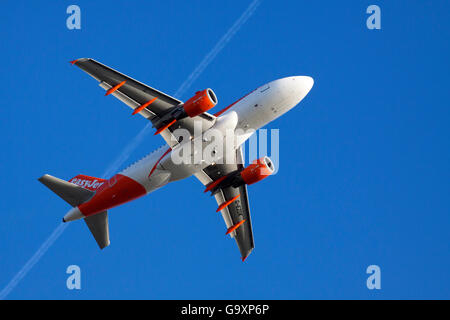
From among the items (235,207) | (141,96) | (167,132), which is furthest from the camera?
(235,207)

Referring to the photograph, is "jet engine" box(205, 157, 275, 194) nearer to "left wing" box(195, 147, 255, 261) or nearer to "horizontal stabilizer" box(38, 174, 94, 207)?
"left wing" box(195, 147, 255, 261)

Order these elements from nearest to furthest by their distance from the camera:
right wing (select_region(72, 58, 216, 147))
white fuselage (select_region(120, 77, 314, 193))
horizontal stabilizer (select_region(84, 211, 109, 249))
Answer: right wing (select_region(72, 58, 216, 147)), white fuselage (select_region(120, 77, 314, 193)), horizontal stabilizer (select_region(84, 211, 109, 249))

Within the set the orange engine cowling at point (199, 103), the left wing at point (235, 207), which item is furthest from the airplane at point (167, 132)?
the left wing at point (235, 207)

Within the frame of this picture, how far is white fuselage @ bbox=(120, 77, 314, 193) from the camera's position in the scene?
5197cm

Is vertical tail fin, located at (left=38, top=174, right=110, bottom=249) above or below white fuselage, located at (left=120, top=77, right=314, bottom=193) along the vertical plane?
below

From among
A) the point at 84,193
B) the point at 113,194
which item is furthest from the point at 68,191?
the point at 113,194

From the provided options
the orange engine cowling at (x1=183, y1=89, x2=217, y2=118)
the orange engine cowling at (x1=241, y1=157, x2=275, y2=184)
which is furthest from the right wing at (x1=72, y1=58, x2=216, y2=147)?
the orange engine cowling at (x1=241, y1=157, x2=275, y2=184)

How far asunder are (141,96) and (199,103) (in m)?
5.07

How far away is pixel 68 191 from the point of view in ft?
180

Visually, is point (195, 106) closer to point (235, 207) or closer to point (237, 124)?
point (237, 124)

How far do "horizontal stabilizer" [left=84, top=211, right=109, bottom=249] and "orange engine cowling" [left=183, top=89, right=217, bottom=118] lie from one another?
44.3 ft

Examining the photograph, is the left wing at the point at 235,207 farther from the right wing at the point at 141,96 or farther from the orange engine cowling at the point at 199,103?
the orange engine cowling at the point at 199,103

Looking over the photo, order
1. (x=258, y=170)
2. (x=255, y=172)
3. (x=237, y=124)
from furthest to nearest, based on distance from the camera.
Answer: (x=255, y=172) → (x=258, y=170) → (x=237, y=124)
